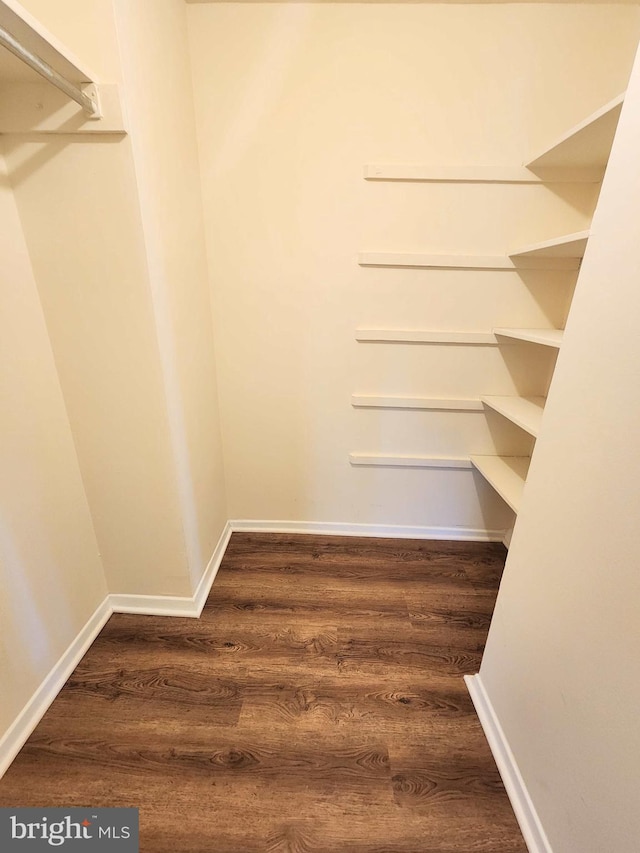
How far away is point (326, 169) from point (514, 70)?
783mm

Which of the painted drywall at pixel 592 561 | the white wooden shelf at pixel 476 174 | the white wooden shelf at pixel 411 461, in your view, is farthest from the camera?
the white wooden shelf at pixel 411 461

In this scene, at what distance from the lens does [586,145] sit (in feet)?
4.09

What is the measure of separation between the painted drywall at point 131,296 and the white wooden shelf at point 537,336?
132cm

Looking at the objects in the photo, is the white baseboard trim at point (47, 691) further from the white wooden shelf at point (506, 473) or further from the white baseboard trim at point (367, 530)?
the white wooden shelf at point (506, 473)

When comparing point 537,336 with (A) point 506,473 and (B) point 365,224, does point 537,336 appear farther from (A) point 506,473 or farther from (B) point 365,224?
(B) point 365,224

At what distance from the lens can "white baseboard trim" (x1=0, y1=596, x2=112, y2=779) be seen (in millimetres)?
1118

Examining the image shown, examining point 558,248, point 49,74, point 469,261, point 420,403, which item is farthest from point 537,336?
point 49,74

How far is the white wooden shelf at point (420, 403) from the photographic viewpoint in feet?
5.98

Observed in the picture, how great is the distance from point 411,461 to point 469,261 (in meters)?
1.00

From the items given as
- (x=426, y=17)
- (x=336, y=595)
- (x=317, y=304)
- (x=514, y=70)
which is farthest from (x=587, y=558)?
(x=426, y=17)

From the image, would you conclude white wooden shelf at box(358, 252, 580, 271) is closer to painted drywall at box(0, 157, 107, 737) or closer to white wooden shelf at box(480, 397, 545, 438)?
white wooden shelf at box(480, 397, 545, 438)

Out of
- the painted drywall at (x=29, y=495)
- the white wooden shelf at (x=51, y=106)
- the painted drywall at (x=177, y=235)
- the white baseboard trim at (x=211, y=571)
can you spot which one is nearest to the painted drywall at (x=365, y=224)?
Answer: the painted drywall at (x=177, y=235)

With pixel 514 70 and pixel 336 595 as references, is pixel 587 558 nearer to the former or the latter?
pixel 336 595

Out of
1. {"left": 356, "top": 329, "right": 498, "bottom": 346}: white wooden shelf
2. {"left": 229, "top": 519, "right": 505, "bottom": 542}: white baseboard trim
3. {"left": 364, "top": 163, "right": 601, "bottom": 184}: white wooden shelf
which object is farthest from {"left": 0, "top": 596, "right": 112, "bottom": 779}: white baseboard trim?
{"left": 364, "top": 163, "right": 601, "bottom": 184}: white wooden shelf
